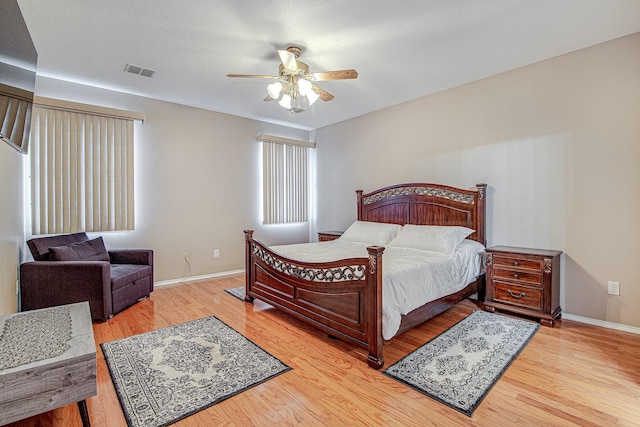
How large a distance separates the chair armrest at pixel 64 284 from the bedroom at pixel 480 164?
0.81 feet

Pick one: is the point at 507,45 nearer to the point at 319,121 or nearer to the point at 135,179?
the point at 319,121

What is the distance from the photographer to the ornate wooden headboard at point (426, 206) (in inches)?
145

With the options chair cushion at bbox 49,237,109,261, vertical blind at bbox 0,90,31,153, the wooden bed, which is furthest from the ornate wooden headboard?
vertical blind at bbox 0,90,31,153

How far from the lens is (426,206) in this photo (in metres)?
4.10

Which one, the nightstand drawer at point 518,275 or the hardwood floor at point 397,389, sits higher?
the nightstand drawer at point 518,275

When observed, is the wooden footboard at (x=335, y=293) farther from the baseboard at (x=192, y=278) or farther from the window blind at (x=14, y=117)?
the window blind at (x=14, y=117)

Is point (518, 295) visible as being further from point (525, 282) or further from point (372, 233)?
point (372, 233)

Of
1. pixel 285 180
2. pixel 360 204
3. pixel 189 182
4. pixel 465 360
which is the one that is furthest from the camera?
pixel 285 180

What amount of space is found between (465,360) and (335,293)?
1085 millimetres

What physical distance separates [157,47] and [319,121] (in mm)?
3045

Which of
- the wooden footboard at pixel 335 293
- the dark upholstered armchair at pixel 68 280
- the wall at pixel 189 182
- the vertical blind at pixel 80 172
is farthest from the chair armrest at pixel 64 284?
the wooden footboard at pixel 335 293

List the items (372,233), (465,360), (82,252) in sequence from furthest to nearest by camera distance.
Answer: (372,233) → (82,252) → (465,360)

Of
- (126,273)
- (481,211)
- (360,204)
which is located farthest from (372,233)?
(126,273)

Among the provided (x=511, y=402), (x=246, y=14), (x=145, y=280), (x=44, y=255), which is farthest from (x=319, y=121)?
(x=511, y=402)
